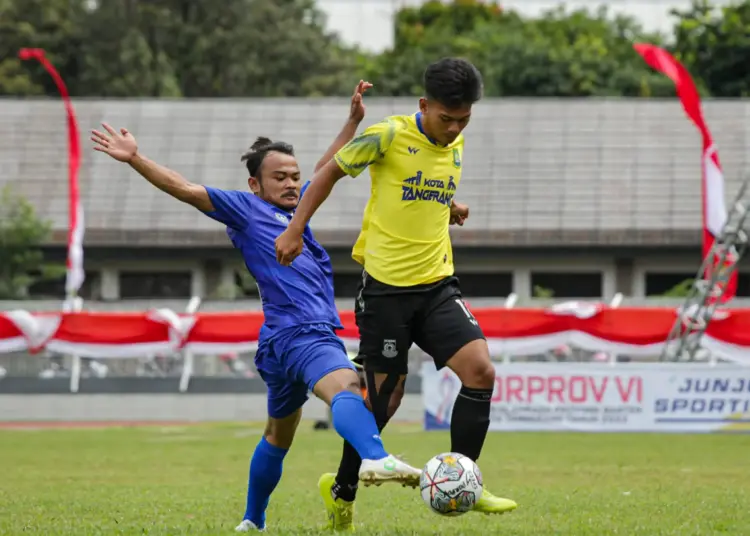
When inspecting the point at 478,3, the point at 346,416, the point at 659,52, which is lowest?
the point at 346,416

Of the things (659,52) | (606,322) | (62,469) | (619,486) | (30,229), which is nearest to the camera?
(619,486)

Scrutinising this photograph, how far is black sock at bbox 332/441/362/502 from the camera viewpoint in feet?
26.5

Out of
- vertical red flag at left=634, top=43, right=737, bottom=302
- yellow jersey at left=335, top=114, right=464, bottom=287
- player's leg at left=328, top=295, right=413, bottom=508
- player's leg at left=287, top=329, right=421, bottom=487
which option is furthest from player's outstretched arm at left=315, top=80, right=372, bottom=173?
vertical red flag at left=634, top=43, right=737, bottom=302

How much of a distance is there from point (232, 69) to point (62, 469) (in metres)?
50.9

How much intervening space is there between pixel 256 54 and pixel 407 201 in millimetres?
59453

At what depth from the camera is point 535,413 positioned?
832 inches

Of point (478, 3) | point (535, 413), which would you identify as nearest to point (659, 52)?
point (535, 413)

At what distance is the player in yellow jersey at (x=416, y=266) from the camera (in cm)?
775

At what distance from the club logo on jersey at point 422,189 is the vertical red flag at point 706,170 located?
52.1ft

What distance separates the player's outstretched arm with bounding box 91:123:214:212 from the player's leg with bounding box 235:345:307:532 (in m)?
0.97

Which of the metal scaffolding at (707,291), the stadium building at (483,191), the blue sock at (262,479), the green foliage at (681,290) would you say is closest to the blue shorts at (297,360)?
the blue sock at (262,479)

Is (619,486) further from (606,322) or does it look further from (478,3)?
(478,3)

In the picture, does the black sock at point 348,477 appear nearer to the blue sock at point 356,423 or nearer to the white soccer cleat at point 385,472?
the blue sock at point 356,423

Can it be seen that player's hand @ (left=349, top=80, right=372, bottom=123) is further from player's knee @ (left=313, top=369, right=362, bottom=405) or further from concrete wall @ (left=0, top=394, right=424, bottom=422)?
concrete wall @ (left=0, top=394, right=424, bottom=422)
